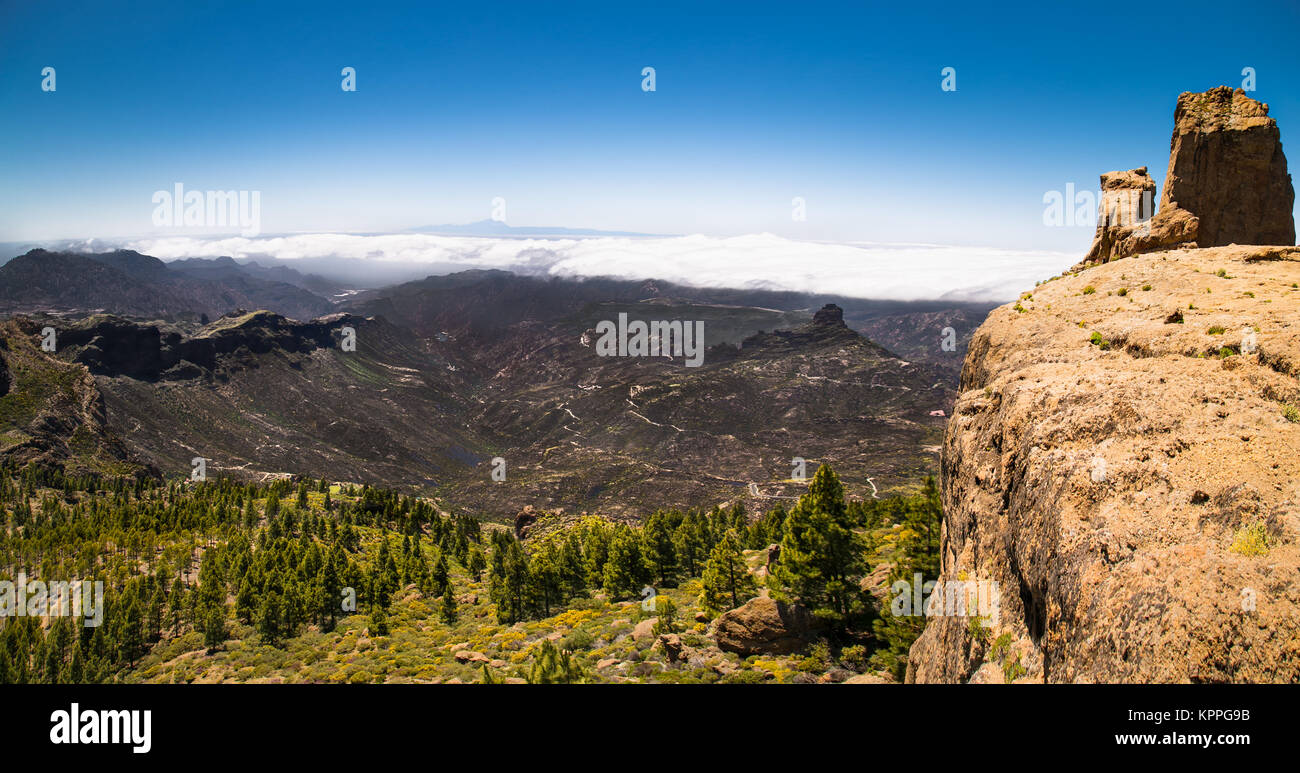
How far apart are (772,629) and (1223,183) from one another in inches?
1486

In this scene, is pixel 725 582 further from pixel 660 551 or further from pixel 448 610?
pixel 448 610

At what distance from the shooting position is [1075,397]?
736 inches

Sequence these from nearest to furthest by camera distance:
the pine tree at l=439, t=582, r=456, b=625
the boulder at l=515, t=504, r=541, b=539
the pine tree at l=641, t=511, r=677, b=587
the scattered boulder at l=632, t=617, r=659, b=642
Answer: the scattered boulder at l=632, t=617, r=659, b=642 < the pine tree at l=641, t=511, r=677, b=587 < the pine tree at l=439, t=582, r=456, b=625 < the boulder at l=515, t=504, r=541, b=539

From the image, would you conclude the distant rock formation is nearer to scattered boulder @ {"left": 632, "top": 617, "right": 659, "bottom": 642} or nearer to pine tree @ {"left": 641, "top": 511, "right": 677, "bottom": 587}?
scattered boulder @ {"left": 632, "top": 617, "right": 659, "bottom": 642}

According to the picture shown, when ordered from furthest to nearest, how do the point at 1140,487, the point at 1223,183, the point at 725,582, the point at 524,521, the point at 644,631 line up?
the point at 524,521, the point at 725,582, the point at 644,631, the point at 1223,183, the point at 1140,487

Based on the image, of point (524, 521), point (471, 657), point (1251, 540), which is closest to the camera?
point (1251, 540)

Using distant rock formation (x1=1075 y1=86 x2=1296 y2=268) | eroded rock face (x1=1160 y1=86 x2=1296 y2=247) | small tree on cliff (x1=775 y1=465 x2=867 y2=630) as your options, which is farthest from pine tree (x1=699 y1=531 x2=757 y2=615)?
A: eroded rock face (x1=1160 y1=86 x2=1296 y2=247)

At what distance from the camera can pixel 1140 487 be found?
47.6ft

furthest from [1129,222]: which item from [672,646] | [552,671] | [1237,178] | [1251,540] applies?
[552,671]

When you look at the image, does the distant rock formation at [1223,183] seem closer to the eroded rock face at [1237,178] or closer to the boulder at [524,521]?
the eroded rock face at [1237,178]

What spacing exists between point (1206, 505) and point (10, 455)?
289 metres

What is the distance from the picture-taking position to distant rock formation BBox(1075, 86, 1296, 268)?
3250 cm

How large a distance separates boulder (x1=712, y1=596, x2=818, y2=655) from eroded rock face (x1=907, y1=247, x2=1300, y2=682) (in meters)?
14.5
